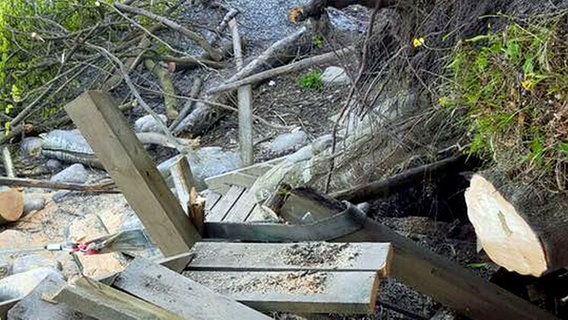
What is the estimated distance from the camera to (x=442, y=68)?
2.45 metres

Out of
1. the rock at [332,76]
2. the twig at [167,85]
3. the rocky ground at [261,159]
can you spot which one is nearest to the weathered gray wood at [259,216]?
the rocky ground at [261,159]

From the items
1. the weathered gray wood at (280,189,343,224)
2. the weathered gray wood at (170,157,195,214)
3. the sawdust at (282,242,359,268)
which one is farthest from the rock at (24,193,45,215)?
the sawdust at (282,242,359,268)

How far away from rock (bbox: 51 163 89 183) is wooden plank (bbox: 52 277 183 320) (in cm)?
470

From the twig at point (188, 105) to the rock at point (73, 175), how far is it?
34.7 inches

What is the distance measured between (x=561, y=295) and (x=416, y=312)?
27.4 inches

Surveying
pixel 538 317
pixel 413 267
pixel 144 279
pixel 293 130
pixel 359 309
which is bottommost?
pixel 293 130

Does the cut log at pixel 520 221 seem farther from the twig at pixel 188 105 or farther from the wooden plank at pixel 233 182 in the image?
the twig at pixel 188 105

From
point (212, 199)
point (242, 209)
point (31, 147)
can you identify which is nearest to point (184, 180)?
point (242, 209)

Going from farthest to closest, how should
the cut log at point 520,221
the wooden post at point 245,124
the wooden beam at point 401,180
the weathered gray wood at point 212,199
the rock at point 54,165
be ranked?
the rock at point 54,165, the wooden post at point 245,124, the weathered gray wood at point 212,199, the wooden beam at point 401,180, the cut log at point 520,221

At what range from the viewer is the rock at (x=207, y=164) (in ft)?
17.7

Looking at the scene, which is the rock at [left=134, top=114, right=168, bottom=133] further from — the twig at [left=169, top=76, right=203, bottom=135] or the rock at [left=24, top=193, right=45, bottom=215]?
the rock at [left=24, top=193, right=45, bottom=215]

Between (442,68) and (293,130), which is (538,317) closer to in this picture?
(442,68)

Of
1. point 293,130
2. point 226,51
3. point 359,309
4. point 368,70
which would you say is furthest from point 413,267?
point 226,51

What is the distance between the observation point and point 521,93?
6.06 ft
